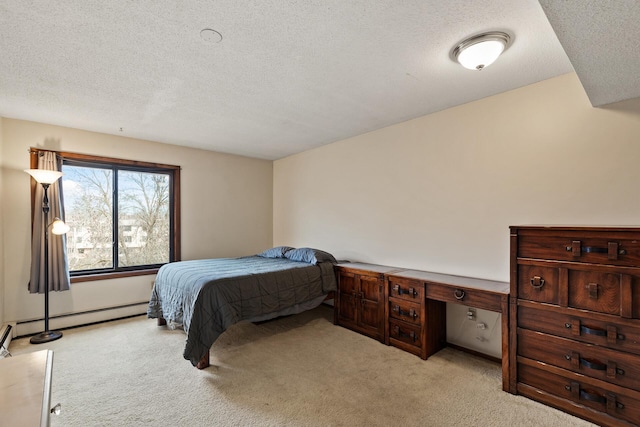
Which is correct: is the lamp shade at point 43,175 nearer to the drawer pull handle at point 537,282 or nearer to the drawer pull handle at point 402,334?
the drawer pull handle at point 402,334

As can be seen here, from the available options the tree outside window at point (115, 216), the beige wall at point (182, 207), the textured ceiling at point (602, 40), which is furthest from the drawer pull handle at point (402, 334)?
the tree outside window at point (115, 216)

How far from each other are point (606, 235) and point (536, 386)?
1.15 m

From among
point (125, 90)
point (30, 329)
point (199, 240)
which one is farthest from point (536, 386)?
point (30, 329)

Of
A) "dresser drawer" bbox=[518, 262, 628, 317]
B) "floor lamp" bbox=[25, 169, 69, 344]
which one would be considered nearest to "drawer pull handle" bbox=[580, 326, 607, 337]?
"dresser drawer" bbox=[518, 262, 628, 317]

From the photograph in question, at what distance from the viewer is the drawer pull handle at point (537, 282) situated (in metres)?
2.03

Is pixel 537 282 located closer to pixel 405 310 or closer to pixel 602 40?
pixel 405 310

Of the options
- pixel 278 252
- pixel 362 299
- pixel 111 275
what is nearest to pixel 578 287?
pixel 362 299

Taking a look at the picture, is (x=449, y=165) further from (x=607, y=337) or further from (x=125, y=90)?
(x=125, y=90)

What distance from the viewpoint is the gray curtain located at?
3.21 m

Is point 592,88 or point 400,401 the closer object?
point 592,88

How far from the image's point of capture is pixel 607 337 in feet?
5.87

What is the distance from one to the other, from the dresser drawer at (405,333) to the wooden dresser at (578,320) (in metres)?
0.78

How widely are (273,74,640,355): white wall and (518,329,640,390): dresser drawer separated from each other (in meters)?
0.59

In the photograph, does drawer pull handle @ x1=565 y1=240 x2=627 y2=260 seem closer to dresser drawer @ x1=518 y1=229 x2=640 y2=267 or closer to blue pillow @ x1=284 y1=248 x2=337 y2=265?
dresser drawer @ x1=518 y1=229 x2=640 y2=267
